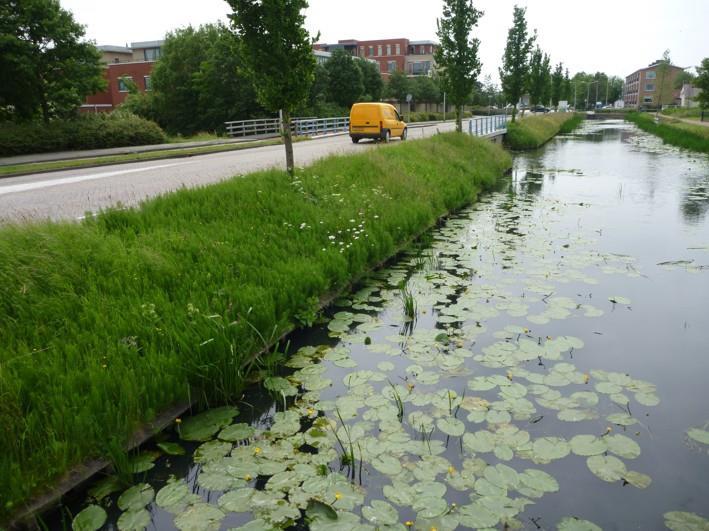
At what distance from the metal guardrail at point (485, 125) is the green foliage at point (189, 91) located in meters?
21.8

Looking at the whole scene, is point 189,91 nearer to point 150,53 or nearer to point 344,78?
point 344,78

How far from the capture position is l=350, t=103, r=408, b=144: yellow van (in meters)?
24.8

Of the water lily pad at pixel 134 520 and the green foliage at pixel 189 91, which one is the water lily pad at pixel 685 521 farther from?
the green foliage at pixel 189 91

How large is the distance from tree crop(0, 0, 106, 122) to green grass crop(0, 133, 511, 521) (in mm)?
23135

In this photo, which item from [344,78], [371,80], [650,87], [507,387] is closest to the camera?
[507,387]

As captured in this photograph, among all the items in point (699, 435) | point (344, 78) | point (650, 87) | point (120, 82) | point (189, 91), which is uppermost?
point (120, 82)

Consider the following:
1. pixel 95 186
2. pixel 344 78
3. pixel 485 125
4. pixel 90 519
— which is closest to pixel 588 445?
pixel 90 519

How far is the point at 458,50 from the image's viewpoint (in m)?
21.7

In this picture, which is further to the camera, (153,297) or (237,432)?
(153,297)

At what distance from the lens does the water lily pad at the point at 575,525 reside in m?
3.04

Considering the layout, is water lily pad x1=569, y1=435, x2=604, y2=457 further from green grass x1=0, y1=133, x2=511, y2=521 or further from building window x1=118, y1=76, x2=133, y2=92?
building window x1=118, y1=76, x2=133, y2=92

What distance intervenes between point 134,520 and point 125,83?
6490cm

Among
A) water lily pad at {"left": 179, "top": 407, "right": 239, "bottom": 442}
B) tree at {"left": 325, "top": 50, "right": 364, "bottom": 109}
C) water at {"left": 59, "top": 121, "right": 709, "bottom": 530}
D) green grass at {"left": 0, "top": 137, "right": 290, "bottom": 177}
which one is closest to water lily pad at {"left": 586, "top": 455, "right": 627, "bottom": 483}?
water at {"left": 59, "top": 121, "right": 709, "bottom": 530}

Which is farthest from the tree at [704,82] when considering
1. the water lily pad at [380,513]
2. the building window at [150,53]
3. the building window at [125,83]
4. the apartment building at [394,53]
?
the apartment building at [394,53]
